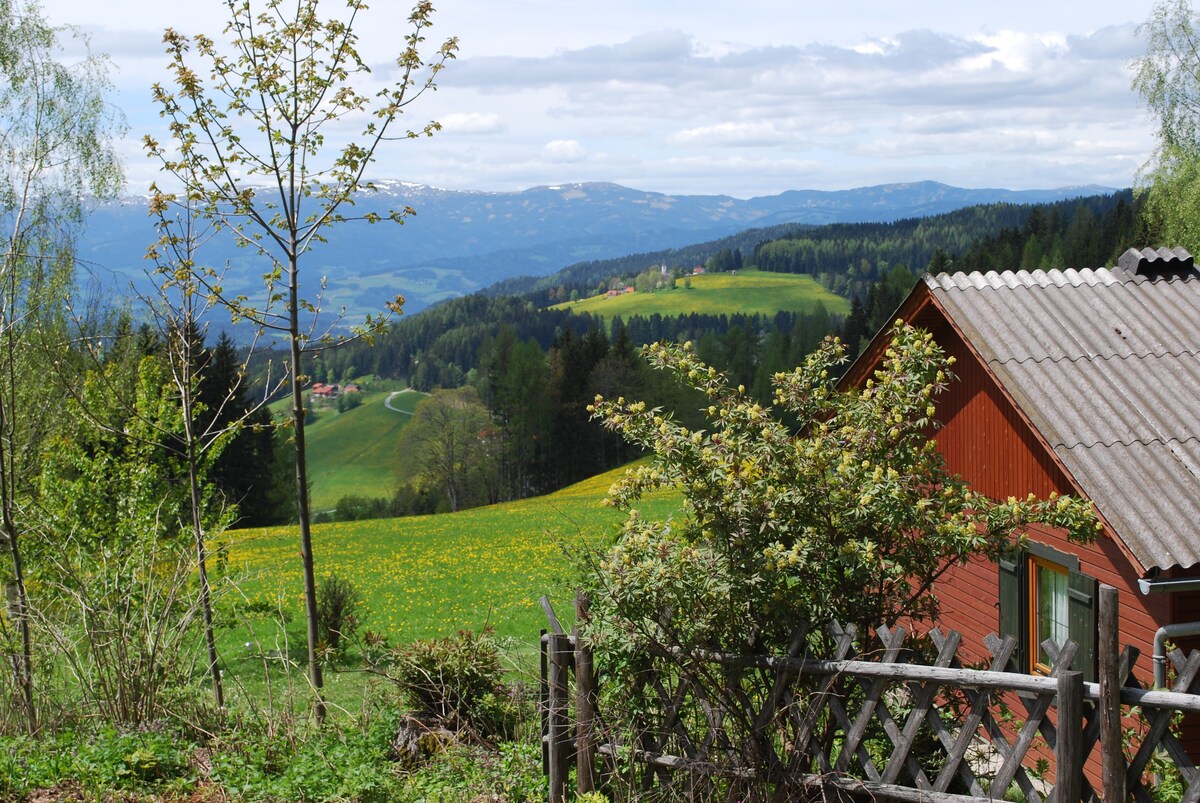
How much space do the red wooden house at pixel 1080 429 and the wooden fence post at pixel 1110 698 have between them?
9.45 feet

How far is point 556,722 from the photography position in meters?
7.18

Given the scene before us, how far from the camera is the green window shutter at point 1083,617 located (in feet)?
33.7

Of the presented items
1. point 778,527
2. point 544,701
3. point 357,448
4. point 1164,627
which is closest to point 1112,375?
point 1164,627

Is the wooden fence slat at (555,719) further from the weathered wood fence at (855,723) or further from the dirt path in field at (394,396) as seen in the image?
the dirt path in field at (394,396)

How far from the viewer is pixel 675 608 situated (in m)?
6.46

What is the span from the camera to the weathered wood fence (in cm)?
549

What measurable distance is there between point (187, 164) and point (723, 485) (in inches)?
220

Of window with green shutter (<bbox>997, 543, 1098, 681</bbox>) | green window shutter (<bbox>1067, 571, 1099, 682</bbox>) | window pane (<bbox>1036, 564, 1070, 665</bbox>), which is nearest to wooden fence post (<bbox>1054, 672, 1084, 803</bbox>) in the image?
green window shutter (<bbox>1067, 571, 1099, 682</bbox>)

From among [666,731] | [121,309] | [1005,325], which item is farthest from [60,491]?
[121,309]

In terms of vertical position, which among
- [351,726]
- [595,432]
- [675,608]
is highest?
[675,608]

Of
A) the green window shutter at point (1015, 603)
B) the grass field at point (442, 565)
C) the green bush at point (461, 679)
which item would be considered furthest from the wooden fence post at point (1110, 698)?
the grass field at point (442, 565)

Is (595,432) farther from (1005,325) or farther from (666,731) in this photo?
(666,731)

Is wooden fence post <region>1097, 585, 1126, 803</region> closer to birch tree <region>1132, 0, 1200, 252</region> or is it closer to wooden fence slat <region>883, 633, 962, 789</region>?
wooden fence slat <region>883, 633, 962, 789</region>

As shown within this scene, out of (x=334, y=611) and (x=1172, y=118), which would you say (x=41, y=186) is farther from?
(x=1172, y=118)
